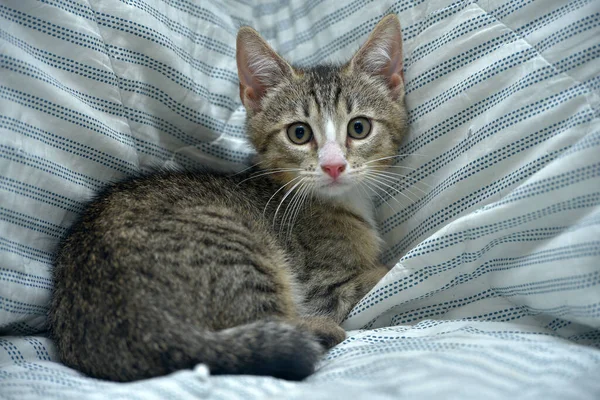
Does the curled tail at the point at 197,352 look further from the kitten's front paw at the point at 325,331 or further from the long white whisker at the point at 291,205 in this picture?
the long white whisker at the point at 291,205

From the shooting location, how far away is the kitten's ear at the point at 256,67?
2.16 m

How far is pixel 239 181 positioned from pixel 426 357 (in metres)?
1.10

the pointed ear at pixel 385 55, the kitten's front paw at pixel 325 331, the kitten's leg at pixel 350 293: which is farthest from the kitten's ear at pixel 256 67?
the kitten's front paw at pixel 325 331

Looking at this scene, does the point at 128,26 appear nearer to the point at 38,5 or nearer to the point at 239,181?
the point at 38,5

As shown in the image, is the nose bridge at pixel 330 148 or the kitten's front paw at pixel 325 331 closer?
the kitten's front paw at pixel 325 331

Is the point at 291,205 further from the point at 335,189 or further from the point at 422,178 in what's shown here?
the point at 422,178

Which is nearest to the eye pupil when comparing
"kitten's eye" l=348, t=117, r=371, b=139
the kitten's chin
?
"kitten's eye" l=348, t=117, r=371, b=139

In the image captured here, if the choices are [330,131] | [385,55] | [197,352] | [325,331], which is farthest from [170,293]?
[385,55]

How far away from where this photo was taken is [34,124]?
1.85 meters

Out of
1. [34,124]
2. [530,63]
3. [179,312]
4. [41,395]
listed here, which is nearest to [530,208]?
[530,63]

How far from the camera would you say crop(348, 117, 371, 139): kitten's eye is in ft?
6.93

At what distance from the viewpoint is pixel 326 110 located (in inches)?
82.1

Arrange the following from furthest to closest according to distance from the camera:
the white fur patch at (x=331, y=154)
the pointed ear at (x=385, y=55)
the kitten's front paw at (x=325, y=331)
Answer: the pointed ear at (x=385, y=55) < the white fur patch at (x=331, y=154) < the kitten's front paw at (x=325, y=331)

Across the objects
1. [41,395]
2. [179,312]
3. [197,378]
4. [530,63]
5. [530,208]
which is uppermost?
[530,63]
